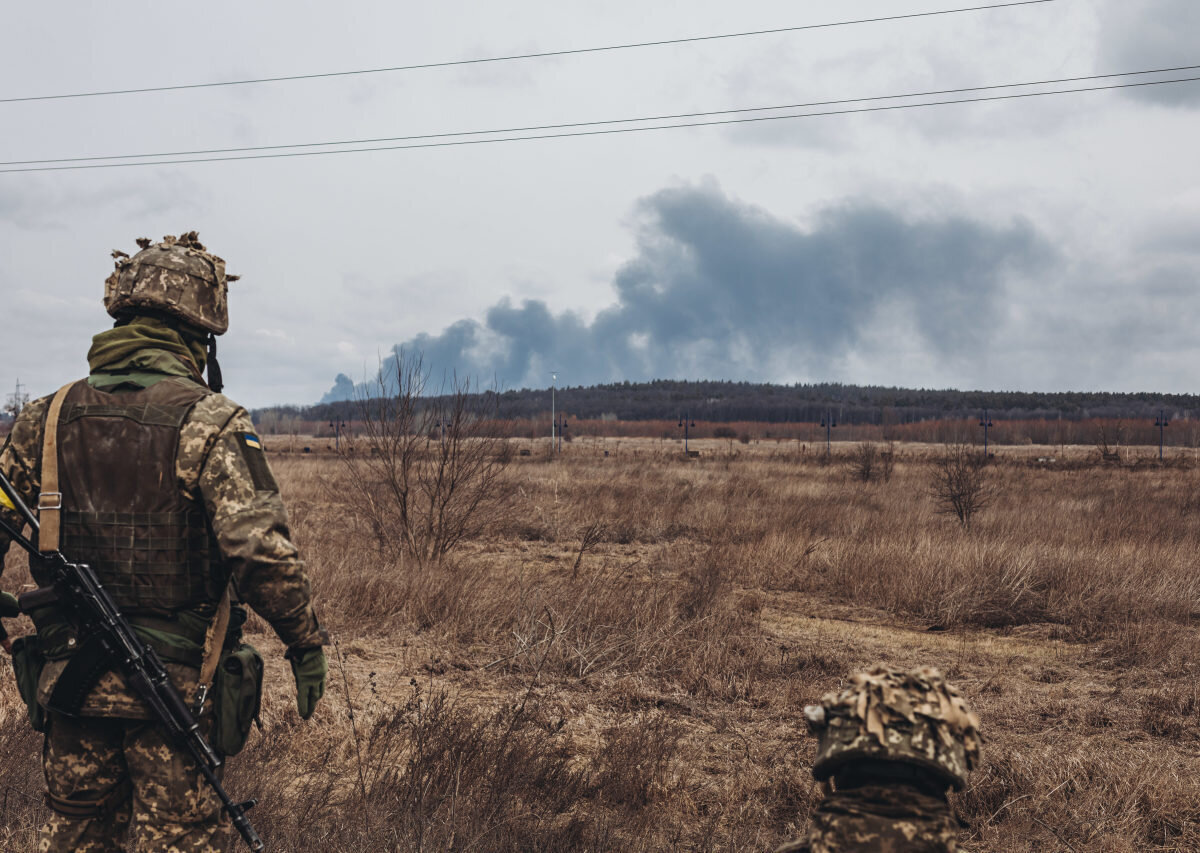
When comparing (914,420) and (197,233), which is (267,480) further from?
(914,420)

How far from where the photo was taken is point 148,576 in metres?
2.36

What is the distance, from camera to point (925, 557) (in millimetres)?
9664

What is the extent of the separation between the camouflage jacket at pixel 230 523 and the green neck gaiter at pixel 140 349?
0.06 metres

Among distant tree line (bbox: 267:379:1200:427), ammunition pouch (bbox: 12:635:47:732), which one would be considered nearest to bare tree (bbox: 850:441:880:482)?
ammunition pouch (bbox: 12:635:47:732)

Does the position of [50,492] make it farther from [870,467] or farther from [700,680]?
[870,467]

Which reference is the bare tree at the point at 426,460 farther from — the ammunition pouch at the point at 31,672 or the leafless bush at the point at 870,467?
the leafless bush at the point at 870,467

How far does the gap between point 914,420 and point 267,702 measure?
4678 inches

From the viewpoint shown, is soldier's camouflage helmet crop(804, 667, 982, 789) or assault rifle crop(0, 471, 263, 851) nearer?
soldier's camouflage helmet crop(804, 667, 982, 789)

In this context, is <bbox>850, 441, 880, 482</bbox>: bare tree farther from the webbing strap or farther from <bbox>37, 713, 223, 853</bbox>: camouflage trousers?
the webbing strap

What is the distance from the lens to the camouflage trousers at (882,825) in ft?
3.81

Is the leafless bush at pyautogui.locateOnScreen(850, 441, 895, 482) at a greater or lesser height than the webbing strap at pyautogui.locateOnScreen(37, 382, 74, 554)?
greater

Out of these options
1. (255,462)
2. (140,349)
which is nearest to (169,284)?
(140,349)

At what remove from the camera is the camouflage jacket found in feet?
7.46

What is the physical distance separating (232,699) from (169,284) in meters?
1.22
